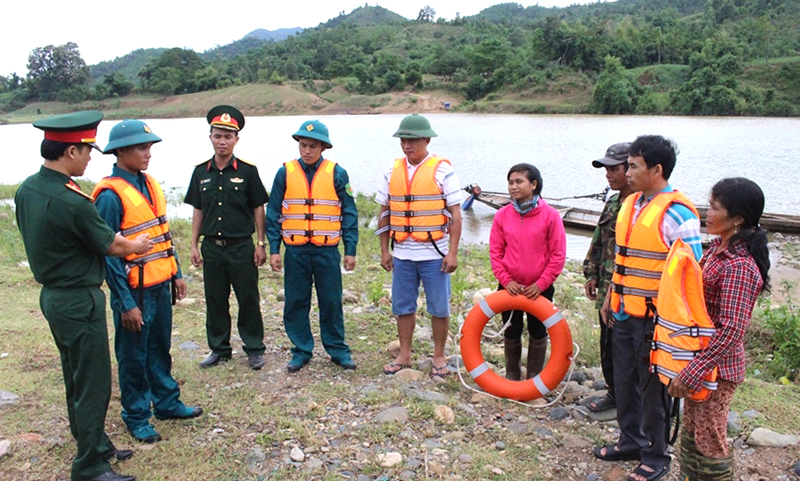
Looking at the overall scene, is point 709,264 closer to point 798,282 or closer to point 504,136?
point 798,282

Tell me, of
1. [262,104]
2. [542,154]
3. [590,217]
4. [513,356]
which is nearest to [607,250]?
[513,356]

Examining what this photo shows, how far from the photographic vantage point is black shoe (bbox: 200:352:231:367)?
14.9 feet

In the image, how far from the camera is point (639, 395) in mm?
3279

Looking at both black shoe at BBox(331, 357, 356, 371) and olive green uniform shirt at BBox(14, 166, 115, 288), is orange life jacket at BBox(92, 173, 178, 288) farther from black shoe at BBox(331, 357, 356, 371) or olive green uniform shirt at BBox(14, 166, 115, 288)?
black shoe at BBox(331, 357, 356, 371)

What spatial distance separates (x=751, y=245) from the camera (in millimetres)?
2529

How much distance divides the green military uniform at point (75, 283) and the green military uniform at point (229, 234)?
1.36 meters

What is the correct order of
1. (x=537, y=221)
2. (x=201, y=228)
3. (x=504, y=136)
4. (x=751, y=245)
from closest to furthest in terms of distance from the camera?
(x=751, y=245) < (x=537, y=221) < (x=201, y=228) < (x=504, y=136)

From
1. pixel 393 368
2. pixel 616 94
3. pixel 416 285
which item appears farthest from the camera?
pixel 616 94

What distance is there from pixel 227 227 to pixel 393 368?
159 centimetres

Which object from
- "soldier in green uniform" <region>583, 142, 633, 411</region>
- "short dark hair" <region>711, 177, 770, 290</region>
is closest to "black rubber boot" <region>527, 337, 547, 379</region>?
"soldier in green uniform" <region>583, 142, 633, 411</region>

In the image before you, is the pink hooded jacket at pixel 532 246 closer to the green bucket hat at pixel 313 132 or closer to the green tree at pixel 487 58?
the green bucket hat at pixel 313 132

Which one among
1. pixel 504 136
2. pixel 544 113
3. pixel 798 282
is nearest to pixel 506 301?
pixel 798 282

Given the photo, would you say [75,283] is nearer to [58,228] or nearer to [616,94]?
[58,228]

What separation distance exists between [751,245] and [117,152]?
3220 mm
